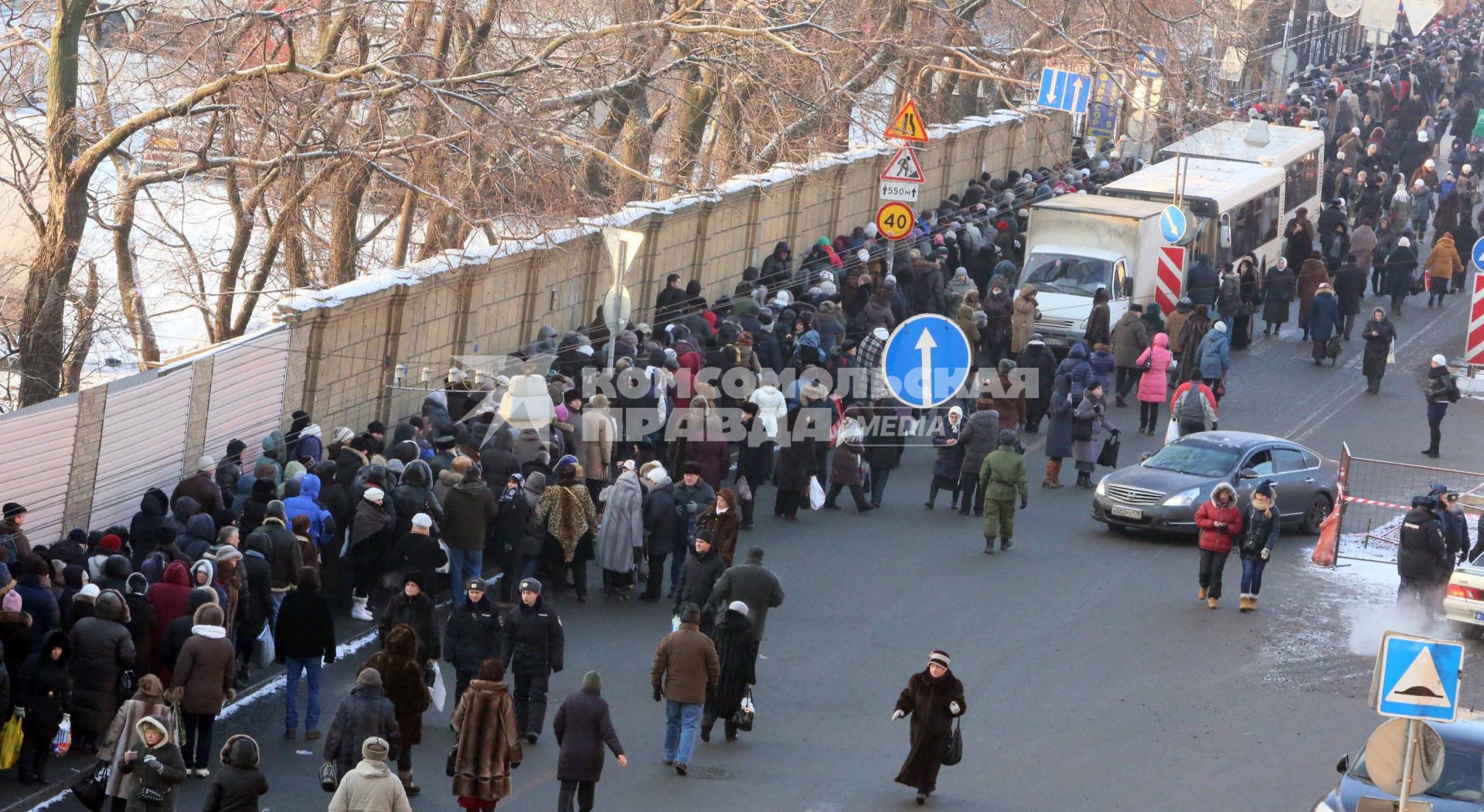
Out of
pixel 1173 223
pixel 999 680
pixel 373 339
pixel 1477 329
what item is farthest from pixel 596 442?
pixel 1173 223

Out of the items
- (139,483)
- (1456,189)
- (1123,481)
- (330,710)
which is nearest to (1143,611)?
(1123,481)

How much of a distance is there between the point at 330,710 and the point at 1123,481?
963cm

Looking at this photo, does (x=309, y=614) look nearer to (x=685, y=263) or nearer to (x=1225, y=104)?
(x=685, y=263)

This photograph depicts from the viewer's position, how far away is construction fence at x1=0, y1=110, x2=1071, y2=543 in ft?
54.8

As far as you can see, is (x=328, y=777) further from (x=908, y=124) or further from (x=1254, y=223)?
(x=1254, y=223)

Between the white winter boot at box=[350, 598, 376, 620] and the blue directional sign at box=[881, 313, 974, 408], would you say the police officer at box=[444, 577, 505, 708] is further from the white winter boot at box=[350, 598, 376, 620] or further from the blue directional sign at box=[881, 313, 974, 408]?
the blue directional sign at box=[881, 313, 974, 408]

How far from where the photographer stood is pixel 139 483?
17500 millimetres

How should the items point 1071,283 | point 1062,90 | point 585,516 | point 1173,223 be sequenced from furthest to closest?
1. point 1062,90
2. point 1173,223
3. point 1071,283
4. point 585,516

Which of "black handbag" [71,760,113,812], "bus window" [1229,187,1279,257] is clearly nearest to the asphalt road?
"black handbag" [71,760,113,812]

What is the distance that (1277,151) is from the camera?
36406 millimetres

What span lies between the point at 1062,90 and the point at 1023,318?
26.3ft

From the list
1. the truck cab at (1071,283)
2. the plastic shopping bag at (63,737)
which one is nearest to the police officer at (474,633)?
the plastic shopping bag at (63,737)

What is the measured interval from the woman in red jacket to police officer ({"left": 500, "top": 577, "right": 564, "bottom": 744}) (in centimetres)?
723

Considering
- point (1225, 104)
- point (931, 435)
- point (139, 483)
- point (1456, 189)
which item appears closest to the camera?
point (139, 483)
